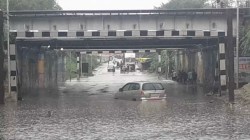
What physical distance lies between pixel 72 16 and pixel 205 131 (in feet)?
85.6

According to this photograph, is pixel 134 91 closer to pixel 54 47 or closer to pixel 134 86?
pixel 134 86

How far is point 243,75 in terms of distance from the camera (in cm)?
4169

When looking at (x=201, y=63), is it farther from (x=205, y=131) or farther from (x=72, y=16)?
(x=205, y=131)

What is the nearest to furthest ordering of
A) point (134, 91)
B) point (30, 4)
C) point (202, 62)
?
point (134, 91) < point (202, 62) < point (30, 4)

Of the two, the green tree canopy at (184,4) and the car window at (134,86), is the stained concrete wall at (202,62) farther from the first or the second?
the green tree canopy at (184,4)

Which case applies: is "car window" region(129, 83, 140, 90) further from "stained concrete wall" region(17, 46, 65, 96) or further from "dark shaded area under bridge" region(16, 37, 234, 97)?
"stained concrete wall" region(17, 46, 65, 96)

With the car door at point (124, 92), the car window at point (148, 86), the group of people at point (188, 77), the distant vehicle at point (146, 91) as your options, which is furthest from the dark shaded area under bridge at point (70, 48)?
the car window at point (148, 86)

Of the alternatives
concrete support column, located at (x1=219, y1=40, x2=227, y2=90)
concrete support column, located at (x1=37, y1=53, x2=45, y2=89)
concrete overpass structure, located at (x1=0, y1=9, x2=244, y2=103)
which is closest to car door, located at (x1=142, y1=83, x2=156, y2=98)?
concrete support column, located at (x1=219, y1=40, x2=227, y2=90)

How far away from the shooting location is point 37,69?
5641cm

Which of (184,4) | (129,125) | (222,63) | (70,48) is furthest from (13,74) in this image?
(184,4)

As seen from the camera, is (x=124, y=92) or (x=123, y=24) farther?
(x=123, y=24)

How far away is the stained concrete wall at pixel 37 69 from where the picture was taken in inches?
1875

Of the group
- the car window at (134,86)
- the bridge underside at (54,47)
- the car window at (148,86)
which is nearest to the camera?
the car window at (148,86)

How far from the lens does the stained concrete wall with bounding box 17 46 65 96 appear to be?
47.6 meters
